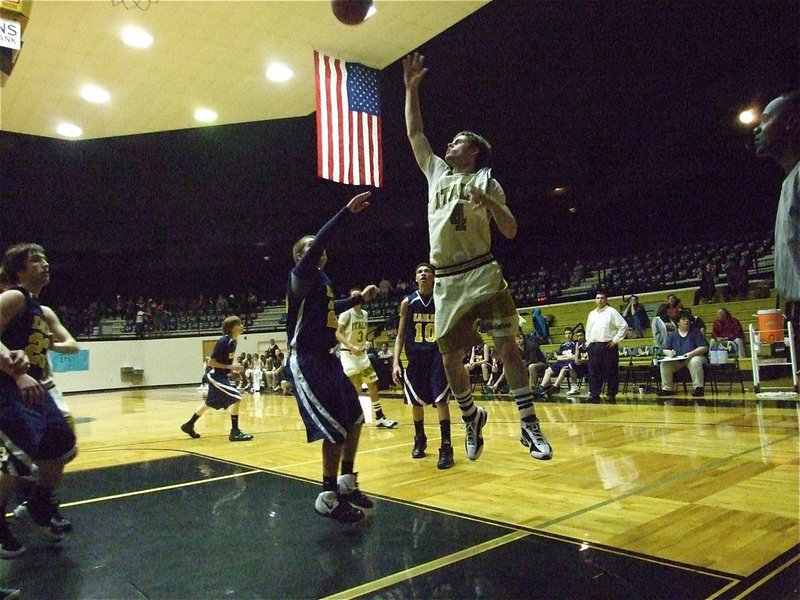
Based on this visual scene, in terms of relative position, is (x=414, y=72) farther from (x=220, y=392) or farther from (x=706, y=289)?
(x=706, y=289)

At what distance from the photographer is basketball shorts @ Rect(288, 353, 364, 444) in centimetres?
299

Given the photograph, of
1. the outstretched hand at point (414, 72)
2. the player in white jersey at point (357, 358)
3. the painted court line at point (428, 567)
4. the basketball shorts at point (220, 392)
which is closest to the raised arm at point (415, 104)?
the outstretched hand at point (414, 72)

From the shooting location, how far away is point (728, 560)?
2186mm

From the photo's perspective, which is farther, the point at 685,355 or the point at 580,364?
the point at 580,364

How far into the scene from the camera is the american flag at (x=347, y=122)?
6.95 metres

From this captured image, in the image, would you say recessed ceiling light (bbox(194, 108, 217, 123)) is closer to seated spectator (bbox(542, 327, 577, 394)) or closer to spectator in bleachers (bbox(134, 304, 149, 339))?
seated spectator (bbox(542, 327, 577, 394))

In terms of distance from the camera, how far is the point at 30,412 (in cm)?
280

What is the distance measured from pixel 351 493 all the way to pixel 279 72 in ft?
19.3

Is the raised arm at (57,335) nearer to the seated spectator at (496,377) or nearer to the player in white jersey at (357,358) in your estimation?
the player in white jersey at (357,358)

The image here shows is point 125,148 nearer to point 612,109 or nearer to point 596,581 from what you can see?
point 612,109

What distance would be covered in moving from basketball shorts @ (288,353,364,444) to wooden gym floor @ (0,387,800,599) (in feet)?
1.57

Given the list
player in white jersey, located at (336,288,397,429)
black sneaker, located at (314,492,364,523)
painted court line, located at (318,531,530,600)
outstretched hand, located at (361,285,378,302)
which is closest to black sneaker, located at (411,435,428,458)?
outstretched hand, located at (361,285,378,302)

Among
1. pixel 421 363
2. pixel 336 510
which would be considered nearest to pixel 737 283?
Answer: pixel 421 363

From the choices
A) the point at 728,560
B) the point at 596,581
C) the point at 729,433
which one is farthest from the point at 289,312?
the point at 729,433
